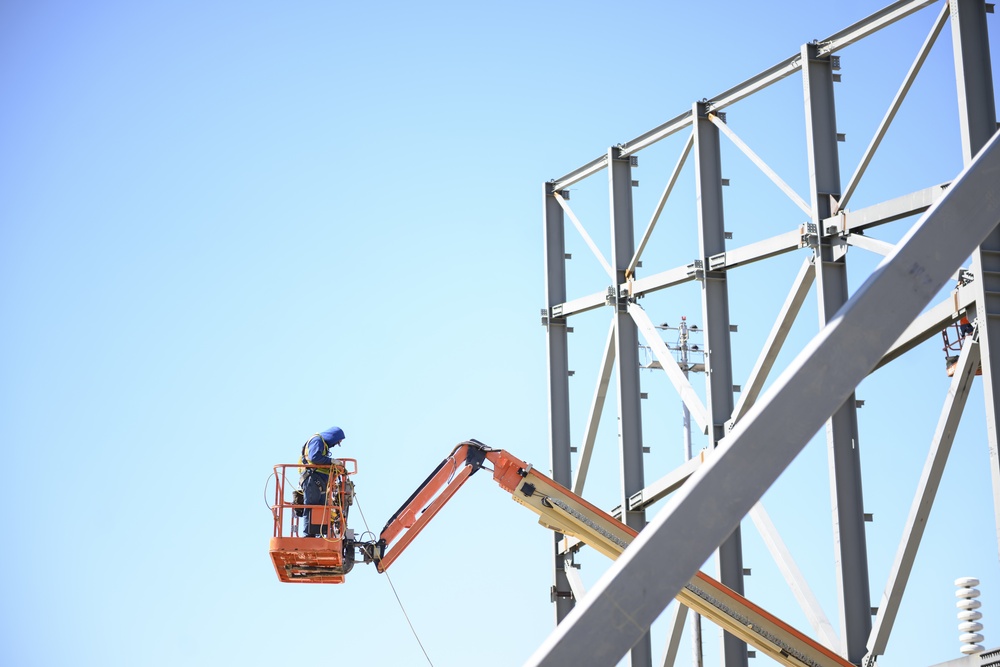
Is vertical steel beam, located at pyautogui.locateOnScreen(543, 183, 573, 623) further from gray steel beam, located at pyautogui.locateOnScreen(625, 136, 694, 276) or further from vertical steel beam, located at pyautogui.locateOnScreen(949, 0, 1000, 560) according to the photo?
vertical steel beam, located at pyautogui.locateOnScreen(949, 0, 1000, 560)

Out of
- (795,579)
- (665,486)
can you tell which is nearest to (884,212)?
(795,579)

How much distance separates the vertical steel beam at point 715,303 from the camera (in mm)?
16547

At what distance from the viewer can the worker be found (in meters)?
16.0

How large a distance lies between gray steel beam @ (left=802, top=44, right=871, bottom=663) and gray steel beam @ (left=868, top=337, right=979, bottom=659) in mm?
489

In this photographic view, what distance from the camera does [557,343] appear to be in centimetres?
2169

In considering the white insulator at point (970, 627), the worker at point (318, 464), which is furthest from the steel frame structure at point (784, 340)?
the worker at point (318, 464)

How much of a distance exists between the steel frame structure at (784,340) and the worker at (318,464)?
16.0 ft

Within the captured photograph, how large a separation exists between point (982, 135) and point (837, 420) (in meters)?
3.78

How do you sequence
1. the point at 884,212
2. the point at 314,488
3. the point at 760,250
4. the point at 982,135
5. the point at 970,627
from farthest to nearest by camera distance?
the point at 760,250 < the point at 314,488 < the point at 884,212 < the point at 970,627 < the point at 982,135

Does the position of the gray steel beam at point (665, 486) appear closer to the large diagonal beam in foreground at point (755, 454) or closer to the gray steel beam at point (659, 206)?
the gray steel beam at point (659, 206)

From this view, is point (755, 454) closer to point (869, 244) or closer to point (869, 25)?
point (869, 244)

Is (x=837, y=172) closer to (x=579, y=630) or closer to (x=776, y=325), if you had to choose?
(x=776, y=325)

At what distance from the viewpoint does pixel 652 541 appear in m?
6.11

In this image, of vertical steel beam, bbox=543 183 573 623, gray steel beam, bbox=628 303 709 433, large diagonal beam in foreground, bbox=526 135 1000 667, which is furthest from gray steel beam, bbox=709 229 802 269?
large diagonal beam in foreground, bbox=526 135 1000 667
